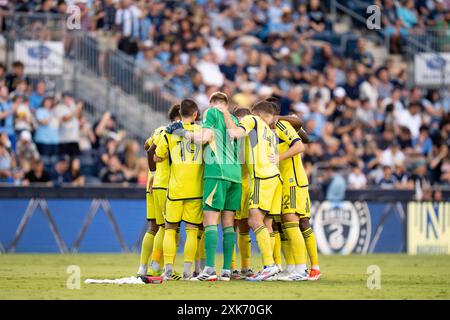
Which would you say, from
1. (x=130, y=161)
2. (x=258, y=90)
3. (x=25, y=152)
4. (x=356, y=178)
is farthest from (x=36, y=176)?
(x=356, y=178)

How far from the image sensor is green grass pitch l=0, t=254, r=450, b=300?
42.7ft

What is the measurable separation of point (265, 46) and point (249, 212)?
1460cm

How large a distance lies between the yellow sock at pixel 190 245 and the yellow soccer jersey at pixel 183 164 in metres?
0.47

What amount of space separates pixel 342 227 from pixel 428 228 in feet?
6.56

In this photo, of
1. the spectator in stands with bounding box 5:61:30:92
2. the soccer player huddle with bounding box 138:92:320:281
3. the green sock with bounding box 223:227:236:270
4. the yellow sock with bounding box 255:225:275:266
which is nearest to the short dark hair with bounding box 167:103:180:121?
the soccer player huddle with bounding box 138:92:320:281

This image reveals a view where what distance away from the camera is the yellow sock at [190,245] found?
15.1 meters

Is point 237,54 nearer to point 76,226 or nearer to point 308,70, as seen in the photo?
point 308,70

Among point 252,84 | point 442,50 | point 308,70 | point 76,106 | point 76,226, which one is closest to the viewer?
point 76,226

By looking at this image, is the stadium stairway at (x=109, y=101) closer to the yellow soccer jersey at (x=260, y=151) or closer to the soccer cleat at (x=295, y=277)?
the yellow soccer jersey at (x=260, y=151)


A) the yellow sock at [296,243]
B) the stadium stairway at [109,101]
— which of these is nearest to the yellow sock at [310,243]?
the yellow sock at [296,243]

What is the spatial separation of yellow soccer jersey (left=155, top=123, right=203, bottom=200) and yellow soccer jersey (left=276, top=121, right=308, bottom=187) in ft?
4.54

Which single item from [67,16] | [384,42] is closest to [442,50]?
[384,42]

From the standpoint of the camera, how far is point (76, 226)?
23.3 meters
